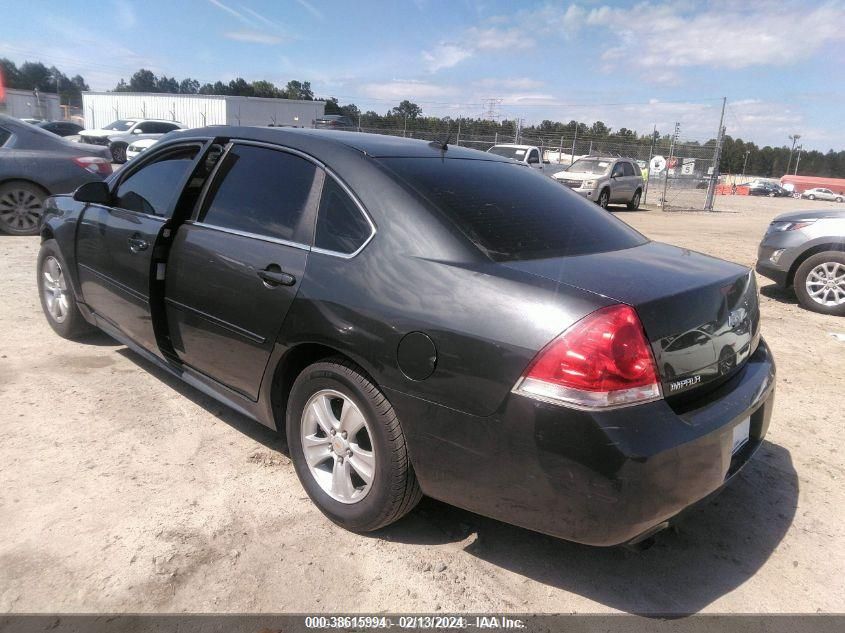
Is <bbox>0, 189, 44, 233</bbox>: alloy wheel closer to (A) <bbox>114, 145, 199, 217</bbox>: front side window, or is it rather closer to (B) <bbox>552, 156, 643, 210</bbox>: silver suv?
(A) <bbox>114, 145, 199, 217</bbox>: front side window

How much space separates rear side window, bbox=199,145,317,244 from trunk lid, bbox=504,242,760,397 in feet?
3.63

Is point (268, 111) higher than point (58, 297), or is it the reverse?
point (268, 111)

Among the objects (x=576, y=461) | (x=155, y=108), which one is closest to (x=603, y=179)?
(x=576, y=461)

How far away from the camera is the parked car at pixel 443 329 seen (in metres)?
2.00

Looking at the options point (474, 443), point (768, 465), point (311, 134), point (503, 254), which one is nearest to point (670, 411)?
point (474, 443)

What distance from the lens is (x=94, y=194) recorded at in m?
3.94

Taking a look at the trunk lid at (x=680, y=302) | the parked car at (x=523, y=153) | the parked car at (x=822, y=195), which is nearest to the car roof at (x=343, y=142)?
the trunk lid at (x=680, y=302)

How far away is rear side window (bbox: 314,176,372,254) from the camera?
2559 mm

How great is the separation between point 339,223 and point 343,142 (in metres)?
0.48

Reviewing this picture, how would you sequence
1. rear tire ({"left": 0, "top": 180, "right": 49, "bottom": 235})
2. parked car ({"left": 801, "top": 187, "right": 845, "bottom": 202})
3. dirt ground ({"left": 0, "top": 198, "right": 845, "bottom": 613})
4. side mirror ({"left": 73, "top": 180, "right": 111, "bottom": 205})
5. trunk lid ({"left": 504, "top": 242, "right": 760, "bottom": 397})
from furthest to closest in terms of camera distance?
parked car ({"left": 801, "top": 187, "right": 845, "bottom": 202}), rear tire ({"left": 0, "top": 180, "right": 49, "bottom": 235}), side mirror ({"left": 73, "top": 180, "right": 111, "bottom": 205}), dirt ground ({"left": 0, "top": 198, "right": 845, "bottom": 613}), trunk lid ({"left": 504, "top": 242, "right": 760, "bottom": 397})

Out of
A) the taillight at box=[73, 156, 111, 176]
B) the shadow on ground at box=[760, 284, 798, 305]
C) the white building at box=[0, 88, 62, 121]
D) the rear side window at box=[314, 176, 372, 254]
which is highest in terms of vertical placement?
the white building at box=[0, 88, 62, 121]

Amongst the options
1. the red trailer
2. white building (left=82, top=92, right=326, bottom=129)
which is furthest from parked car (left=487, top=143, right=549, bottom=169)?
the red trailer

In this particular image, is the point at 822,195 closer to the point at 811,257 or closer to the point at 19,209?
the point at 811,257

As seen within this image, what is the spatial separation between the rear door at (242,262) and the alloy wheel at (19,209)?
6.65 metres
